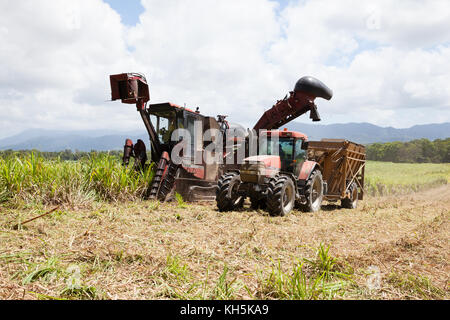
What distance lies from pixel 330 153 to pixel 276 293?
775cm

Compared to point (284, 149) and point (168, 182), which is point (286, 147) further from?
point (168, 182)

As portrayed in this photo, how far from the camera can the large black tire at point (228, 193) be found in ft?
24.3

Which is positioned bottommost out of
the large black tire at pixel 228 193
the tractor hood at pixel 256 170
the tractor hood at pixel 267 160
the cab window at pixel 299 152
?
the large black tire at pixel 228 193

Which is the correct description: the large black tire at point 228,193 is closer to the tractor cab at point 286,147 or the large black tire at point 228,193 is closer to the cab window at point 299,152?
the tractor cab at point 286,147

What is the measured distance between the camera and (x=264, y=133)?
8398 mm

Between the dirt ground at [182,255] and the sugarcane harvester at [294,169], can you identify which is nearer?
the dirt ground at [182,255]

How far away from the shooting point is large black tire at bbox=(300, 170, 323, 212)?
8109mm

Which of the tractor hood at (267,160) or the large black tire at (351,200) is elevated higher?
the tractor hood at (267,160)

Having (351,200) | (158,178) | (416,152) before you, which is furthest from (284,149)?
(416,152)

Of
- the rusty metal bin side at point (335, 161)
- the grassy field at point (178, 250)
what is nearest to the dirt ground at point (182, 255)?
the grassy field at point (178, 250)

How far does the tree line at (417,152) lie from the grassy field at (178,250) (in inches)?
2595

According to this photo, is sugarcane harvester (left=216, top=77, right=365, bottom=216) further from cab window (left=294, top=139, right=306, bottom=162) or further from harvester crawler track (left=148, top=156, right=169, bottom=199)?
harvester crawler track (left=148, top=156, right=169, bottom=199)
